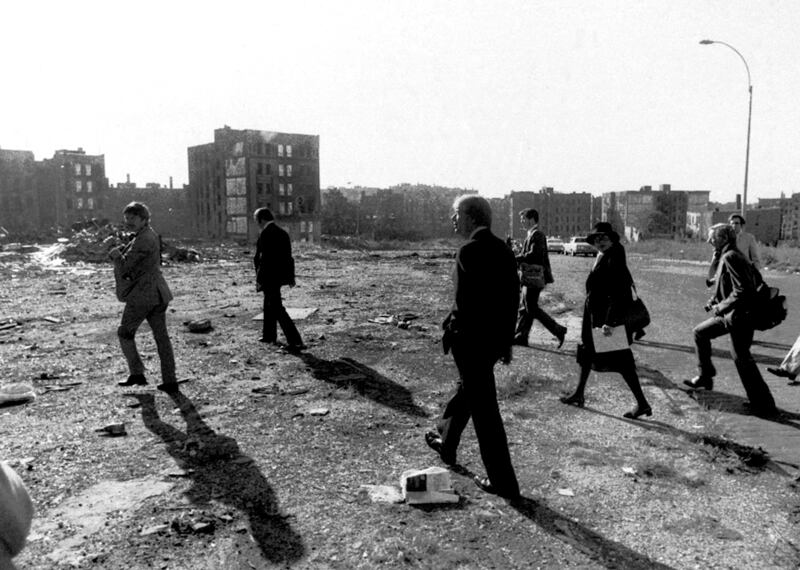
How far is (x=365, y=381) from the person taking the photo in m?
7.37

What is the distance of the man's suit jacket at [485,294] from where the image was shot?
412 centimetres

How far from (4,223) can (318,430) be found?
9590 centimetres

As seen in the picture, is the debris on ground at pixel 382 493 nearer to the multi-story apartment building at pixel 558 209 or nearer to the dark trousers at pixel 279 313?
the dark trousers at pixel 279 313

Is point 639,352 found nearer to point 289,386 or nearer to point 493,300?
point 289,386

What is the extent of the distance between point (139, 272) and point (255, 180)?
251 ft

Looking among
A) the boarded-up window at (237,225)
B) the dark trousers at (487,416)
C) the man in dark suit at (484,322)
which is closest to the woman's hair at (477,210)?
the man in dark suit at (484,322)

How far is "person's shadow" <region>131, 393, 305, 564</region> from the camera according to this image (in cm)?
370

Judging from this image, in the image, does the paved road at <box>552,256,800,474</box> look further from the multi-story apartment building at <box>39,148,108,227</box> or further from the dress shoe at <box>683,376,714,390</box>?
the multi-story apartment building at <box>39,148,108,227</box>

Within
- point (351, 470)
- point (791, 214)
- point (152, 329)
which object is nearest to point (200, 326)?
point (152, 329)

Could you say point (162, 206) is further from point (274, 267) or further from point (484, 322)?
point (484, 322)

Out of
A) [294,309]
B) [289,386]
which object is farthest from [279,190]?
[289,386]

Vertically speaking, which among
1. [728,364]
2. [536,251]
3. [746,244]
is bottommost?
[728,364]

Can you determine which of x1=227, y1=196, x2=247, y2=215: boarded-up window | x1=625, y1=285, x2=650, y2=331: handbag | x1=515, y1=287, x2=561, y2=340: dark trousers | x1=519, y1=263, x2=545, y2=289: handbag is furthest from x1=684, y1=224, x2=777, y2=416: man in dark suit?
x1=227, y1=196, x2=247, y2=215: boarded-up window

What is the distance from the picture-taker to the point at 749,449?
5238 millimetres
